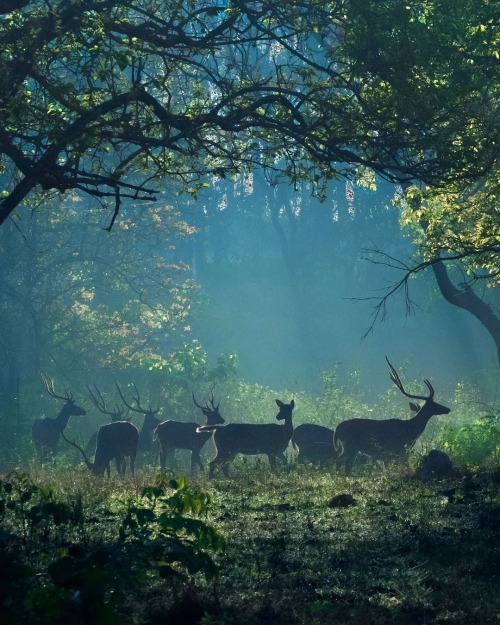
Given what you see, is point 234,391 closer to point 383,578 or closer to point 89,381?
point 89,381

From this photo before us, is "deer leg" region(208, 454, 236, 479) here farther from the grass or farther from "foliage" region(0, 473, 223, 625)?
"foliage" region(0, 473, 223, 625)

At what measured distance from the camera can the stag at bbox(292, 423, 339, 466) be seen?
18.6 metres

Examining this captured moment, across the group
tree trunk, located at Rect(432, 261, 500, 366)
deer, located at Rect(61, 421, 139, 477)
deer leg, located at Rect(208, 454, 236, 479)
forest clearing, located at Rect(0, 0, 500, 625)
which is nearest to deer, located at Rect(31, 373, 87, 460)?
forest clearing, located at Rect(0, 0, 500, 625)

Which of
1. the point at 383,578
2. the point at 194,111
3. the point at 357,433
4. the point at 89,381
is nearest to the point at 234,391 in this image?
the point at 89,381

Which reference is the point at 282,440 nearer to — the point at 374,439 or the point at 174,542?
the point at 374,439

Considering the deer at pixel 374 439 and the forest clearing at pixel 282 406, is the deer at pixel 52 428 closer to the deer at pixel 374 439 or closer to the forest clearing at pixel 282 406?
the forest clearing at pixel 282 406

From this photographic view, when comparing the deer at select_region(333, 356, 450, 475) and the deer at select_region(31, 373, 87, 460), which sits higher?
the deer at select_region(31, 373, 87, 460)

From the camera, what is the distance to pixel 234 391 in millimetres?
32531

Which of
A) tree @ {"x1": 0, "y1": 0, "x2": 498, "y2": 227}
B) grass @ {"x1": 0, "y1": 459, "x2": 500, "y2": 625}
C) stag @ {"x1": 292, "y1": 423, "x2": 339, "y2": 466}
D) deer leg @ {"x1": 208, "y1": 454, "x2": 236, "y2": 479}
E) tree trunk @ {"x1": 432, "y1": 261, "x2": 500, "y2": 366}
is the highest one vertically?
tree @ {"x1": 0, "y1": 0, "x2": 498, "y2": 227}

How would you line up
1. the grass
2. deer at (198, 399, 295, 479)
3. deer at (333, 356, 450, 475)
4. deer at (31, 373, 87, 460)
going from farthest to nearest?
deer at (31, 373, 87, 460), deer at (198, 399, 295, 479), deer at (333, 356, 450, 475), the grass

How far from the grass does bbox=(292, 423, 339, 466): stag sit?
22.7ft

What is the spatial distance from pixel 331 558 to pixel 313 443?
12098 millimetres

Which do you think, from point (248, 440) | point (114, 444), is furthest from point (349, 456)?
point (114, 444)

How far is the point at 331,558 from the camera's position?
6.95 metres
